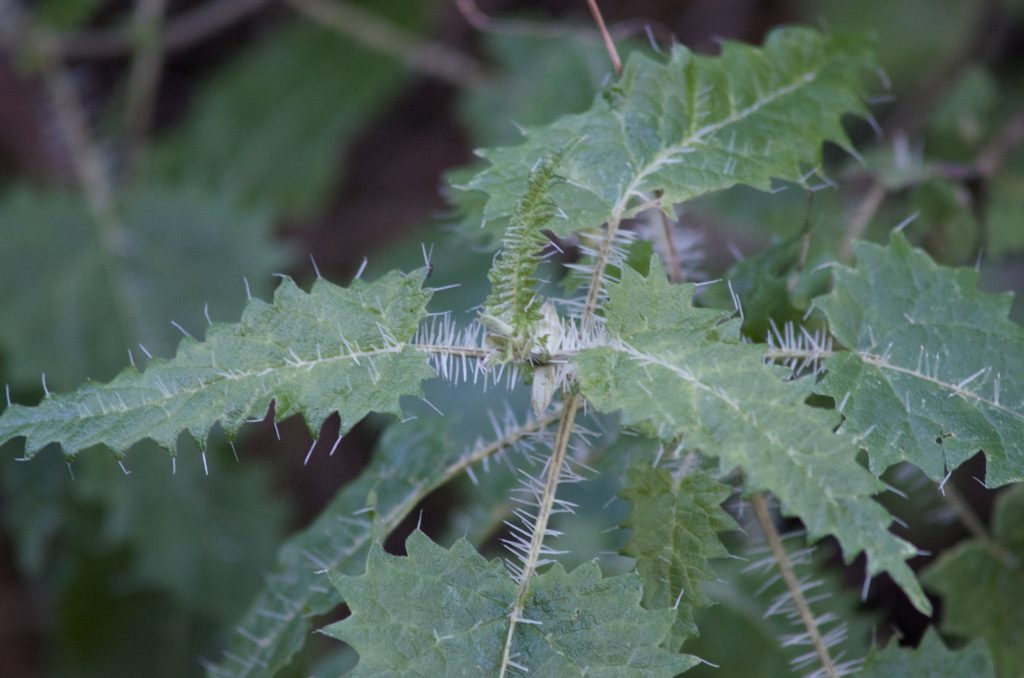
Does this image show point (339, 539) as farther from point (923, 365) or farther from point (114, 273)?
point (114, 273)

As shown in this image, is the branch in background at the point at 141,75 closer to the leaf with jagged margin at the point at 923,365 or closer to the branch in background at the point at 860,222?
the branch in background at the point at 860,222

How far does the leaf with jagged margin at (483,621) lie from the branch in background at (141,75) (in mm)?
2918

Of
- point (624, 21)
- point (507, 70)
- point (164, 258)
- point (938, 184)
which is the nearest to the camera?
point (938, 184)

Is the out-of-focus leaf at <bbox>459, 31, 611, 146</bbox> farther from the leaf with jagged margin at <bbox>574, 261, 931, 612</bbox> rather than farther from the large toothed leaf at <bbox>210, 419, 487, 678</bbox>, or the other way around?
the leaf with jagged margin at <bbox>574, 261, 931, 612</bbox>

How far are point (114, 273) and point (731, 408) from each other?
2.54 meters

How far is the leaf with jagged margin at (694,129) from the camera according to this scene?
1576 millimetres

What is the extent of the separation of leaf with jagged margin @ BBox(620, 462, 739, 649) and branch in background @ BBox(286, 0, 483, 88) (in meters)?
2.65

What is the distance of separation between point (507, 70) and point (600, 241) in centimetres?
237

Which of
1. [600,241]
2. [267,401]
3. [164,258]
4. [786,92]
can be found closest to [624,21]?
[164,258]

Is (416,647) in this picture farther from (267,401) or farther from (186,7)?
(186,7)

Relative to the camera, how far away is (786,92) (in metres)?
1.76

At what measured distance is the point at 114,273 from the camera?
3.21 metres

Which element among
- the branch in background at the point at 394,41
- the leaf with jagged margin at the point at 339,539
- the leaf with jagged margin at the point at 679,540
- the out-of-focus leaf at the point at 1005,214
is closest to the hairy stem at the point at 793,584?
the leaf with jagged margin at the point at 679,540

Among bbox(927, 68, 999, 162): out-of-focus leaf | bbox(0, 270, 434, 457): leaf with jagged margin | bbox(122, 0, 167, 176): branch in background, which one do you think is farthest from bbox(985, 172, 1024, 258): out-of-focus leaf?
bbox(122, 0, 167, 176): branch in background
